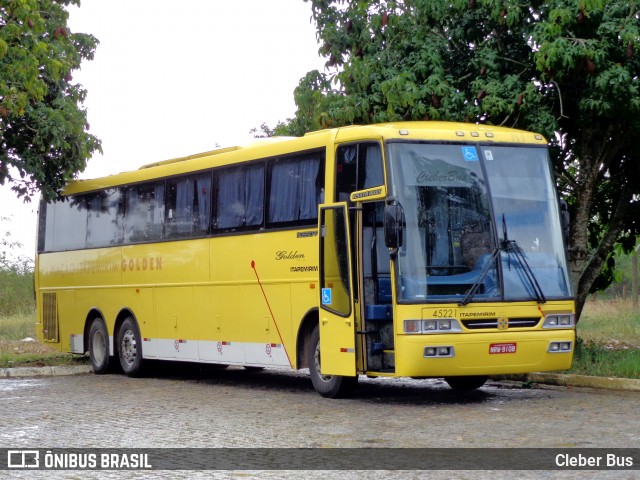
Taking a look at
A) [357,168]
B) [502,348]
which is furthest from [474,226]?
[357,168]

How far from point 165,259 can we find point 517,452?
A: 10.8m

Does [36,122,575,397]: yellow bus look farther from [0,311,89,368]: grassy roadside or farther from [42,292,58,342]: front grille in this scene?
[42,292,58,342]: front grille

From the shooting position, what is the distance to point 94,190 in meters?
23.1

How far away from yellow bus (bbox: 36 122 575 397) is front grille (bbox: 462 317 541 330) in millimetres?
16

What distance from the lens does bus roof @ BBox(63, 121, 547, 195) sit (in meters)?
15.2

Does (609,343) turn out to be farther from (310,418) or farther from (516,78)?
(310,418)

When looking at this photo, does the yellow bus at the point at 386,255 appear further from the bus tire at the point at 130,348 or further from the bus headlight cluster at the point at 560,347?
the bus tire at the point at 130,348

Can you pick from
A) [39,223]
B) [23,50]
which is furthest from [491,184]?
[39,223]

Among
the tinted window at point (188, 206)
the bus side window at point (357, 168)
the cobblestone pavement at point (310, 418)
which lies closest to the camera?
the cobblestone pavement at point (310, 418)

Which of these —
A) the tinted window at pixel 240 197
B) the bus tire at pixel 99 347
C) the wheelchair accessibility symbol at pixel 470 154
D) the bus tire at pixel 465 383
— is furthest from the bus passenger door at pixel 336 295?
the bus tire at pixel 99 347

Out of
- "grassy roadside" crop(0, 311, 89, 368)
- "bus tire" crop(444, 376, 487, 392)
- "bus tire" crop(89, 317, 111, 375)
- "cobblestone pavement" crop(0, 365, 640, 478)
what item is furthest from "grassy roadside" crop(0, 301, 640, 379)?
"bus tire" crop(444, 376, 487, 392)

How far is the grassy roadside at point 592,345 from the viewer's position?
58.1 ft

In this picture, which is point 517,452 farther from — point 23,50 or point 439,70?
point 23,50

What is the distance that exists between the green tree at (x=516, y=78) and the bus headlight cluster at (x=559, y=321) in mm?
4332
